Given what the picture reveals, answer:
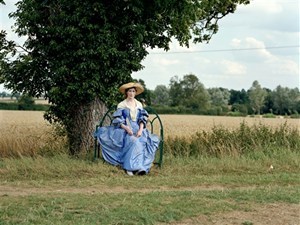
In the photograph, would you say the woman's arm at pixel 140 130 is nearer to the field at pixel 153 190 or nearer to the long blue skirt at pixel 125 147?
the long blue skirt at pixel 125 147

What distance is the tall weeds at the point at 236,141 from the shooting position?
13148 mm

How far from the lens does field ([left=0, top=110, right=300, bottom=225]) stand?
269 inches

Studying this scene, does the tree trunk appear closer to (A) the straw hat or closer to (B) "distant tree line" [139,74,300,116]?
(A) the straw hat

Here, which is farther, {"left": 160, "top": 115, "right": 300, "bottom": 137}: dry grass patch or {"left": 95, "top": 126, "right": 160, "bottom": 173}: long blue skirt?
{"left": 160, "top": 115, "right": 300, "bottom": 137}: dry grass patch

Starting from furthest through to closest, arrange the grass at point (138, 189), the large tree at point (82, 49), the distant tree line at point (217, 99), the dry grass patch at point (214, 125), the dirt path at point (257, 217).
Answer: the distant tree line at point (217, 99) < the dry grass patch at point (214, 125) < the large tree at point (82, 49) < the grass at point (138, 189) < the dirt path at point (257, 217)

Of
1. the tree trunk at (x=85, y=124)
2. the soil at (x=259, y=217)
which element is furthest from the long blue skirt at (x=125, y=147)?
the soil at (x=259, y=217)

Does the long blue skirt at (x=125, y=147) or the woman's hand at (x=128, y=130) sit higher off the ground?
the woman's hand at (x=128, y=130)

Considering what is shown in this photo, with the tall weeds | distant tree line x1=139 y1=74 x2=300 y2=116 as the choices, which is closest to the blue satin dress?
the tall weeds

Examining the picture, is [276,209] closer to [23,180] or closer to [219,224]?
[219,224]

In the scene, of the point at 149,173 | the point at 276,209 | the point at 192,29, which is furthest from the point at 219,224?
the point at 192,29

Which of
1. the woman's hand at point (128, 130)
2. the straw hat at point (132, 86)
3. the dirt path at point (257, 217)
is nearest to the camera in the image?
the dirt path at point (257, 217)

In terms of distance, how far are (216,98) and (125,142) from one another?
72.7 meters

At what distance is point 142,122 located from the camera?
1139 cm

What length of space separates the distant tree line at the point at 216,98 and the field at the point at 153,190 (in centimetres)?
3951
